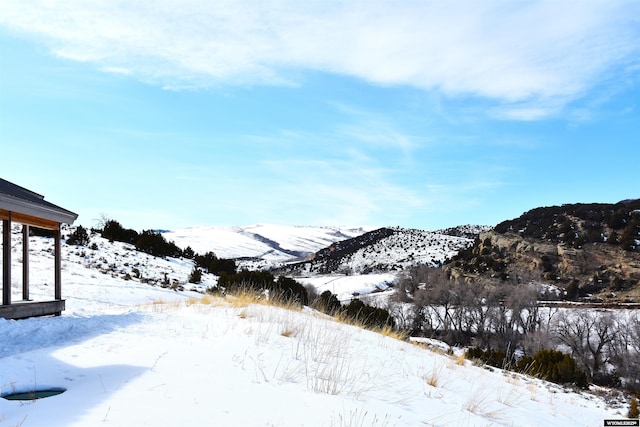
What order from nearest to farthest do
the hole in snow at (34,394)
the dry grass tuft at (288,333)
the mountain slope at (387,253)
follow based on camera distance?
1. the hole in snow at (34,394)
2. the dry grass tuft at (288,333)
3. the mountain slope at (387,253)

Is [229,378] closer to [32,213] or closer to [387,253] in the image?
[32,213]

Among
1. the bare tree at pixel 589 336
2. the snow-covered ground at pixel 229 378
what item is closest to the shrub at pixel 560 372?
the snow-covered ground at pixel 229 378

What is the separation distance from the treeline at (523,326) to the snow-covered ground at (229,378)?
89.2ft

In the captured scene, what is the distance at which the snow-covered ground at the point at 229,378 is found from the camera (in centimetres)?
408

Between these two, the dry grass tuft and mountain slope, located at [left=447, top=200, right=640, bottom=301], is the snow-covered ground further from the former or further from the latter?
mountain slope, located at [left=447, top=200, right=640, bottom=301]

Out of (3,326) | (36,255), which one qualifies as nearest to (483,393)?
(3,326)

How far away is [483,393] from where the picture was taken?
7027mm

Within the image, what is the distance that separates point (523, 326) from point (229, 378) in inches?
1759

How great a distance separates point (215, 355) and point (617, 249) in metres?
65.0

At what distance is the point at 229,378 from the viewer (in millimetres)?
4957

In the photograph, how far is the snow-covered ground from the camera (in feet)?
13.4

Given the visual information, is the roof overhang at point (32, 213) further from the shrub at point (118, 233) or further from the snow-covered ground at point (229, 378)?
the shrub at point (118, 233)

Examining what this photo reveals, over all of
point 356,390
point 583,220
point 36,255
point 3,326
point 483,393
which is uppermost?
point 583,220

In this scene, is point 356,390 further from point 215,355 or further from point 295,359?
point 215,355
